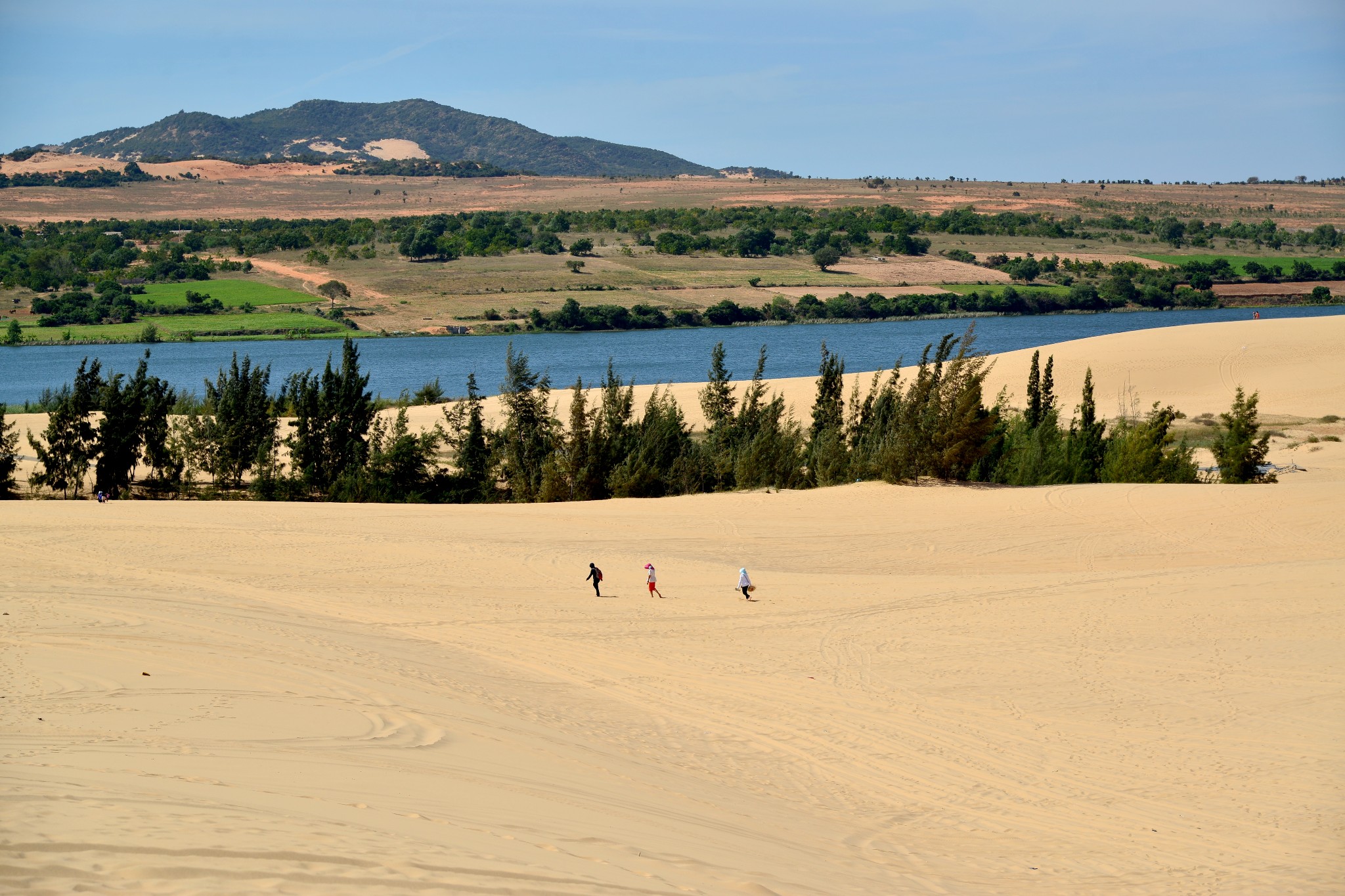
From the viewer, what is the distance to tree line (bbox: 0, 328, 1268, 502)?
3008 centimetres

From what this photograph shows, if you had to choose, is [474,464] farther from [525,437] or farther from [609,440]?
[609,440]

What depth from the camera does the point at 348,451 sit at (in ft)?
107

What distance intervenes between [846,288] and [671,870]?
96.0 m

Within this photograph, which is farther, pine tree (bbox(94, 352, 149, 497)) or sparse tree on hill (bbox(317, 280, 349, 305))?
sparse tree on hill (bbox(317, 280, 349, 305))

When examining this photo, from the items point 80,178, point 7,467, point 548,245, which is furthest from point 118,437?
point 80,178

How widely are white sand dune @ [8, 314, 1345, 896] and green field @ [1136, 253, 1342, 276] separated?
93.9 m

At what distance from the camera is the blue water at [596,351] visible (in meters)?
64.1

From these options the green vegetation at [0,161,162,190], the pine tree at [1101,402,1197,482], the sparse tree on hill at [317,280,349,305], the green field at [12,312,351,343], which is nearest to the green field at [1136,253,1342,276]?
the sparse tree on hill at [317,280,349,305]

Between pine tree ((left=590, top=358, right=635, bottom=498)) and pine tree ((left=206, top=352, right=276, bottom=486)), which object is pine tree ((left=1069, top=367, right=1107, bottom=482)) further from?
pine tree ((left=206, top=352, right=276, bottom=486))

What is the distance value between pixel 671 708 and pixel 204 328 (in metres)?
81.0

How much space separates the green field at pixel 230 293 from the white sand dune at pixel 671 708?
74.6 meters

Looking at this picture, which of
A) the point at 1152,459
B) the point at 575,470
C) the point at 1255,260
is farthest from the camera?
the point at 1255,260

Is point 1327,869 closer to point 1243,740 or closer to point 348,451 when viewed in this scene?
point 1243,740

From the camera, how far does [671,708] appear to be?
41.8 feet
